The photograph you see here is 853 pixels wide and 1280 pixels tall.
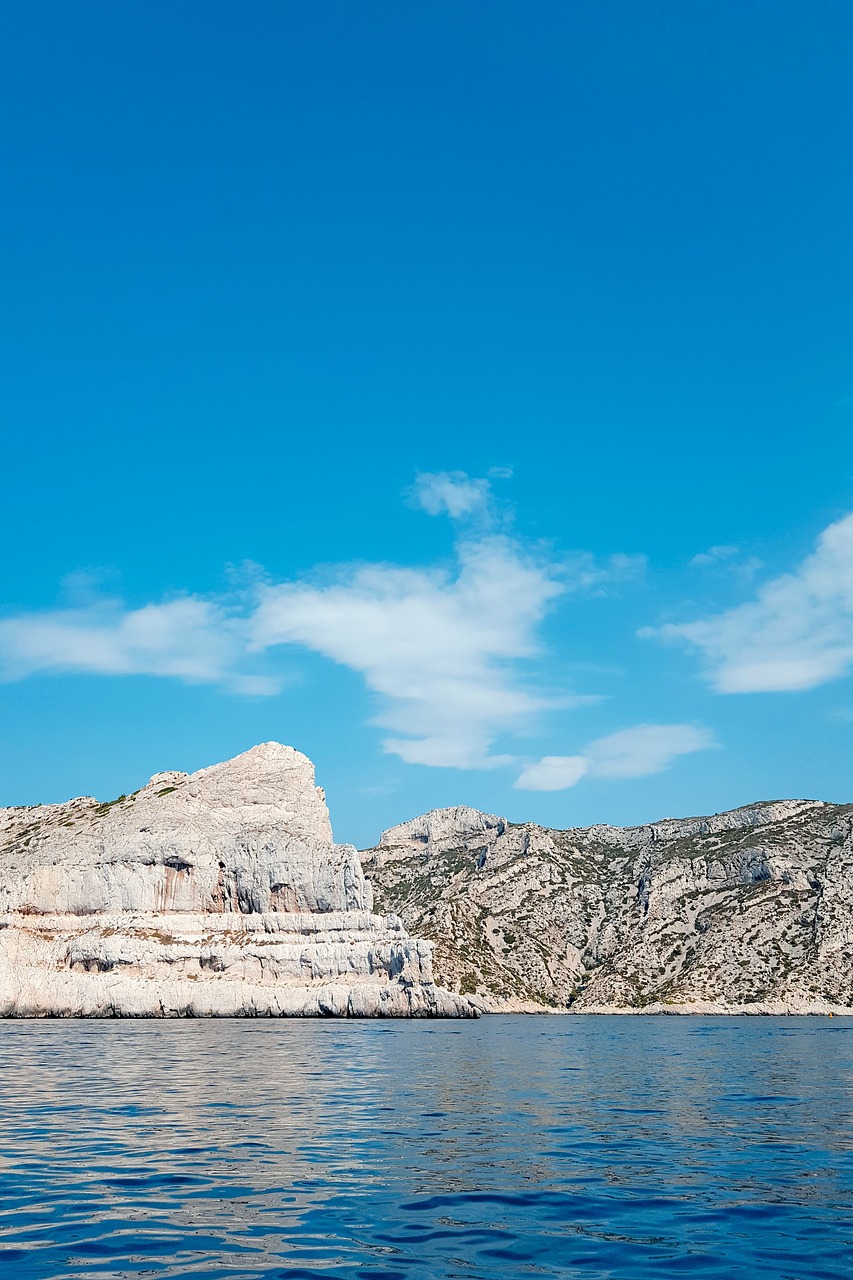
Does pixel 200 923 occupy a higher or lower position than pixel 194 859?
lower

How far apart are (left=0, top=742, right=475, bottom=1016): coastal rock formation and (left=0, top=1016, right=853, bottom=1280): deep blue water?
7928 centimetres

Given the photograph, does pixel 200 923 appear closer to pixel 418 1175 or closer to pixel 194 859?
pixel 194 859

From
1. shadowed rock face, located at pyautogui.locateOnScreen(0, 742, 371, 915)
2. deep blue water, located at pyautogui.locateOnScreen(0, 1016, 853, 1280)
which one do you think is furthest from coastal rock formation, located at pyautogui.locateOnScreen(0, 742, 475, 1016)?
deep blue water, located at pyautogui.locateOnScreen(0, 1016, 853, 1280)

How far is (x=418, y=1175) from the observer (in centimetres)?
2073

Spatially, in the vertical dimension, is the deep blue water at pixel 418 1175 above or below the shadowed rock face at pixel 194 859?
below

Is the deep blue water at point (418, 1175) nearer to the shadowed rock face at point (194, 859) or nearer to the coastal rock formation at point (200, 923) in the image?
the coastal rock formation at point (200, 923)

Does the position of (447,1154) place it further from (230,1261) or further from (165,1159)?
(230,1261)

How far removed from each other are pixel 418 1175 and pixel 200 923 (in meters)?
118

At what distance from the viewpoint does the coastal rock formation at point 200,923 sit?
121m

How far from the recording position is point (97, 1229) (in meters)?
15.9

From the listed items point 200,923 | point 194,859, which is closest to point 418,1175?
point 200,923

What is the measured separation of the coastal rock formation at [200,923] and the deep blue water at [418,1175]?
79279 mm

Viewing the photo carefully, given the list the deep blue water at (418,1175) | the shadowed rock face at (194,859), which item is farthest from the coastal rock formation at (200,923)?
the deep blue water at (418,1175)

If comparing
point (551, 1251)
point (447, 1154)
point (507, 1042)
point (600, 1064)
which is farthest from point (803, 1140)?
point (507, 1042)
